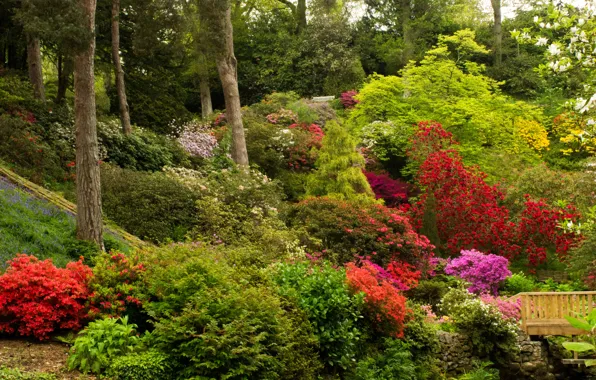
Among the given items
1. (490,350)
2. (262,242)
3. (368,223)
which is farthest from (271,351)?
(368,223)

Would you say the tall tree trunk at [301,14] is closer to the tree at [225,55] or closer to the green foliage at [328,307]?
the tree at [225,55]

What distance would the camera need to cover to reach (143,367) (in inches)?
304

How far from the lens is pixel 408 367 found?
11.4 metres

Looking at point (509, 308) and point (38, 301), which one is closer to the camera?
point (38, 301)

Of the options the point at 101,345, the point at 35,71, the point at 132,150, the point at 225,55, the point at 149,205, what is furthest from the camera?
the point at 225,55

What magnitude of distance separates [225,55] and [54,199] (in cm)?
811

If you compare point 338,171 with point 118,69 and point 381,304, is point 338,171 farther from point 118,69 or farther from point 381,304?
point 381,304

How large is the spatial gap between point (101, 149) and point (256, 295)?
11786mm

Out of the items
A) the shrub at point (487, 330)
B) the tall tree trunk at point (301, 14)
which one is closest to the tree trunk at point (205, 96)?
the tall tree trunk at point (301, 14)

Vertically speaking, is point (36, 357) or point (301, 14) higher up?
point (301, 14)

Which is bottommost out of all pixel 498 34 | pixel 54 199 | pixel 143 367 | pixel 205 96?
pixel 143 367

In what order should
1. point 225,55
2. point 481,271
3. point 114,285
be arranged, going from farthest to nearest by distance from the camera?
point 225,55, point 481,271, point 114,285

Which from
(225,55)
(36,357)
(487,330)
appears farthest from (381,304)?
(225,55)

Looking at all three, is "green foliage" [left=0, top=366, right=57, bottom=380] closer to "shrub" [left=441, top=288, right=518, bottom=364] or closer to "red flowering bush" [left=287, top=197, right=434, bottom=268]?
"shrub" [left=441, top=288, right=518, bottom=364]
